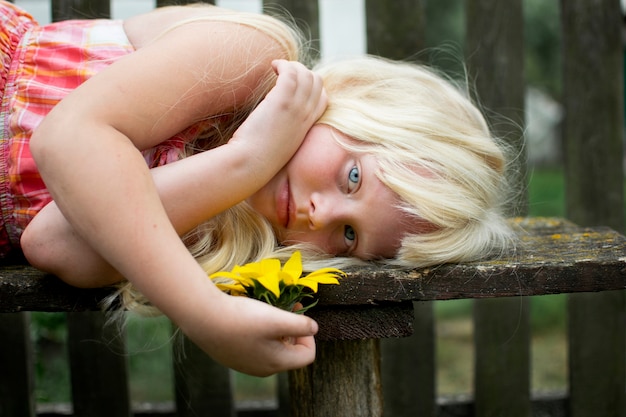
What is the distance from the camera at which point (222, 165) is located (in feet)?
4.10

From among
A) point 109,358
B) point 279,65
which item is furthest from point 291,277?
point 109,358

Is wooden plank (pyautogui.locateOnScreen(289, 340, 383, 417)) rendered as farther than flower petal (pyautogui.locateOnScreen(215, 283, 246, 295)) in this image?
Yes

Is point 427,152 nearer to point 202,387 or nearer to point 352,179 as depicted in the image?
point 352,179

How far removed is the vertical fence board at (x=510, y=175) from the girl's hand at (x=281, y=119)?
889 mm

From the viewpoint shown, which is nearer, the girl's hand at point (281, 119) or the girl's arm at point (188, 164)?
the girl's arm at point (188, 164)

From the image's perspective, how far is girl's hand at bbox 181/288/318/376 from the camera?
39.8 inches

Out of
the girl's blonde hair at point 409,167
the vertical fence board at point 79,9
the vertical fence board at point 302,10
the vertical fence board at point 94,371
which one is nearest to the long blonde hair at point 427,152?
the girl's blonde hair at point 409,167

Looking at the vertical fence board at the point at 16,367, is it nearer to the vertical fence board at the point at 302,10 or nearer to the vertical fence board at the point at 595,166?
the vertical fence board at the point at 302,10

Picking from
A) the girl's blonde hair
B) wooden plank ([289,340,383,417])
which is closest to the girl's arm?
the girl's blonde hair

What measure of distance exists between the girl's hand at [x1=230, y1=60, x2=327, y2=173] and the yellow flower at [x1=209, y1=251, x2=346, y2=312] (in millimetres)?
259

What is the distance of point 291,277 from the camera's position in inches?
41.9

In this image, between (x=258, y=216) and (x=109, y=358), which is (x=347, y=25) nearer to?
(x=109, y=358)

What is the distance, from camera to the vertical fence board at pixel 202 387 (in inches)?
83.3

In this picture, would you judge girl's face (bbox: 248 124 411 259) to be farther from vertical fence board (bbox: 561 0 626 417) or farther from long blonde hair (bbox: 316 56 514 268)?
vertical fence board (bbox: 561 0 626 417)
